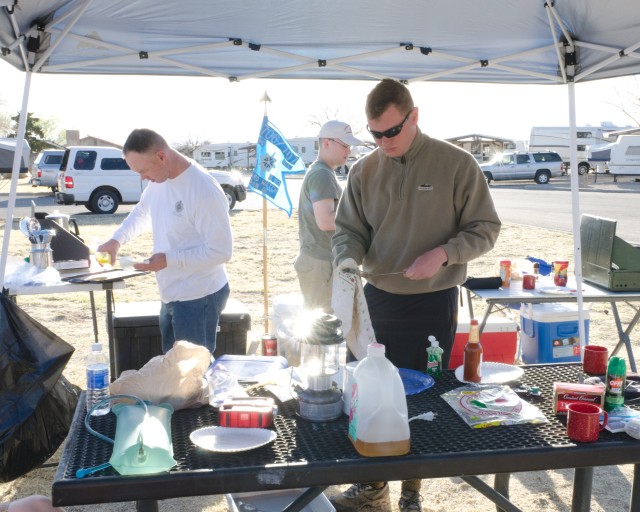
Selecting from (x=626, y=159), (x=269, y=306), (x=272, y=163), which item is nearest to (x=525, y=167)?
(x=626, y=159)

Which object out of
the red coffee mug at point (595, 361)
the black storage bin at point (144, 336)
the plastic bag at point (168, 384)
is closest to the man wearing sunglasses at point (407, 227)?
the red coffee mug at point (595, 361)

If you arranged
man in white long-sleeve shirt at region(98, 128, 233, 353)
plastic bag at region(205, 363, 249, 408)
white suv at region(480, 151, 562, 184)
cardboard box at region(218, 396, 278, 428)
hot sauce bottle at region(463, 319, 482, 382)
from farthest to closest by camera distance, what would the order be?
1. white suv at region(480, 151, 562, 184)
2. man in white long-sleeve shirt at region(98, 128, 233, 353)
3. hot sauce bottle at region(463, 319, 482, 382)
4. plastic bag at region(205, 363, 249, 408)
5. cardboard box at region(218, 396, 278, 428)

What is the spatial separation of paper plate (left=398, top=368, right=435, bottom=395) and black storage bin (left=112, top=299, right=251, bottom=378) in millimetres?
2063

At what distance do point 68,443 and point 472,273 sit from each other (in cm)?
697

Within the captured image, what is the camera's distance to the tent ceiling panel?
3344 mm

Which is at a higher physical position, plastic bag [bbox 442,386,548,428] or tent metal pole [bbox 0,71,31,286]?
tent metal pole [bbox 0,71,31,286]

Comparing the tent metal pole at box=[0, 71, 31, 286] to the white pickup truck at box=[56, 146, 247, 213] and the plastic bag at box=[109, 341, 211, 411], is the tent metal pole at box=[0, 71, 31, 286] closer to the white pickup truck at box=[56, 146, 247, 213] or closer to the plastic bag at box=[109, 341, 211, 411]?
the plastic bag at box=[109, 341, 211, 411]

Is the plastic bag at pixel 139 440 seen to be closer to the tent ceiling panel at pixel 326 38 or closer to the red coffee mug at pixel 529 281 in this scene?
the tent ceiling panel at pixel 326 38

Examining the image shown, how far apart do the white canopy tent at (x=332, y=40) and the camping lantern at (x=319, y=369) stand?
7.17ft

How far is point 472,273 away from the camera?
8141 millimetres

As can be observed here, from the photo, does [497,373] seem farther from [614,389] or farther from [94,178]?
[94,178]

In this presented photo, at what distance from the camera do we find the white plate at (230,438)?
1.68m

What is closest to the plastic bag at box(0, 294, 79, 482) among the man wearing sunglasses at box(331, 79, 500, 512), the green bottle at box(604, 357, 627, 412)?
the man wearing sunglasses at box(331, 79, 500, 512)

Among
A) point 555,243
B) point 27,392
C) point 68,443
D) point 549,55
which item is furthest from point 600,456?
point 555,243
